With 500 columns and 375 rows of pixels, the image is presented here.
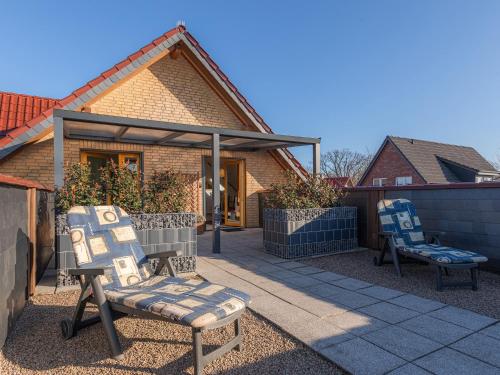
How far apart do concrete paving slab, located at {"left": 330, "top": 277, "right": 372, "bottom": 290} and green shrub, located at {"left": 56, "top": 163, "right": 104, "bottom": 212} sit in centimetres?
363

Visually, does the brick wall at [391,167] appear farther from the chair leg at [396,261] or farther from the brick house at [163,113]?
the chair leg at [396,261]

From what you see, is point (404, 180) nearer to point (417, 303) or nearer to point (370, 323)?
point (417, 303)

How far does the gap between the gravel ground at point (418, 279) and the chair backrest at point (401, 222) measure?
51 cm

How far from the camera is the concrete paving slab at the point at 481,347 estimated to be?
7.98 ft

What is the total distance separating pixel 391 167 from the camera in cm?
2442

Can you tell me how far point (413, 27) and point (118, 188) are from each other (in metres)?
9.88

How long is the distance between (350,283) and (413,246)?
4.29 ft

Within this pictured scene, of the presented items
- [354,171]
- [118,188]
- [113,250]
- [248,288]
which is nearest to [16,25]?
[118,188]

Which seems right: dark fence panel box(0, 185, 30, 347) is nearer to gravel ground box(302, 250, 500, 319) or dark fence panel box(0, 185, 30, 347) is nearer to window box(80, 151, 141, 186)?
gravel ground box(302, 250, 500, 319)

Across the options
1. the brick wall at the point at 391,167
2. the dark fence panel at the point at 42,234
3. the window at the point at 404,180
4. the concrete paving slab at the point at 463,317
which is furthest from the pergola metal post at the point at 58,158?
the window at the point at 404,180

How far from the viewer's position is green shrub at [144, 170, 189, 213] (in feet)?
16.2

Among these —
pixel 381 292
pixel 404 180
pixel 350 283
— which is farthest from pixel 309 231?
pixel 404 180

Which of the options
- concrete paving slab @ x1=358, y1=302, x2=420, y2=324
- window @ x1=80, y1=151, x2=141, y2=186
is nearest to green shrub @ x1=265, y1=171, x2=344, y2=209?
concrete paving slab @ x1=358, y1=302, x2=420, y2=324

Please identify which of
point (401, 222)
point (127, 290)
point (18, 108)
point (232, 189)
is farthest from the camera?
point (232, 189)
